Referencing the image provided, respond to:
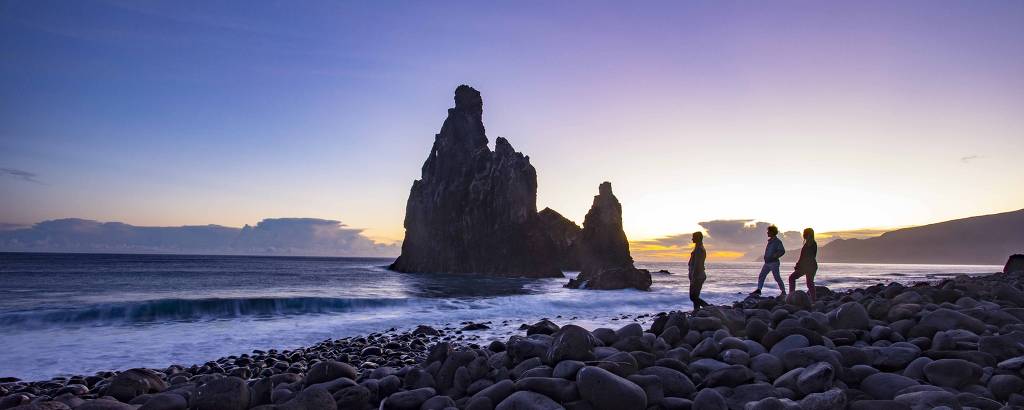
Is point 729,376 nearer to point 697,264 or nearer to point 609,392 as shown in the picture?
point 609,392

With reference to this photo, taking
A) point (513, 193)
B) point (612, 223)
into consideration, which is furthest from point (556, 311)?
point (513, 193)

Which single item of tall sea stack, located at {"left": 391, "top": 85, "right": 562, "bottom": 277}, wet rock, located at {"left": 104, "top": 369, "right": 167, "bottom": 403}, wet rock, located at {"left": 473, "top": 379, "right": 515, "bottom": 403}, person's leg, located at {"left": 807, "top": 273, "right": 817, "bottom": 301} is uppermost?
tall sea stack, located at {"left": 391, "top": 85, "right": 562, "bottom": 277}

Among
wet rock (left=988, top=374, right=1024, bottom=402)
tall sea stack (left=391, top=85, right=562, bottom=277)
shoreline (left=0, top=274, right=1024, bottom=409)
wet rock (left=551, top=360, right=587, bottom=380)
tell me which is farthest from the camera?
tall sea stack (left=391, top=85, right=562, bottom=277)

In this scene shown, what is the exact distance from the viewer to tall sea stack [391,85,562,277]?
6462cm

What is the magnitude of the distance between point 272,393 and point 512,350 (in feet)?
8.56

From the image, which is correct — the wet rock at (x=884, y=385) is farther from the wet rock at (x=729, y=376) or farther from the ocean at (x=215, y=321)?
the ocean at (x=215, y=321)

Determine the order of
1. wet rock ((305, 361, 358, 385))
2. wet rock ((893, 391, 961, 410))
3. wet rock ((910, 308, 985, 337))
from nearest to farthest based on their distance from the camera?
wet rock ((893, 391, 961, 410)) → wet rock ((305, 361, 358, 385)) → wet rock ((910, 308, 985, 337))

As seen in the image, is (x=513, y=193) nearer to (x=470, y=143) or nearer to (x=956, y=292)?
(x=470, y=143)

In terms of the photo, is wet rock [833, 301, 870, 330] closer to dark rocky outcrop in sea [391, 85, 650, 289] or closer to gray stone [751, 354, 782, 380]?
gray stone [751, 354, 782, 380]

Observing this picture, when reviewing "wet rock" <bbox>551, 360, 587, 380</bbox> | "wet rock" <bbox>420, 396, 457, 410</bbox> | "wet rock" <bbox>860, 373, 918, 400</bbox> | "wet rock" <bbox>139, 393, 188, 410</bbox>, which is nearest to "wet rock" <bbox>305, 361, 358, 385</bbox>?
"wet rock" <bbox>139, 393, 188, 410</bbox>

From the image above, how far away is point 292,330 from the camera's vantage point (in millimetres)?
14656

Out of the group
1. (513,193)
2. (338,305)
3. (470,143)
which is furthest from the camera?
(470,143)

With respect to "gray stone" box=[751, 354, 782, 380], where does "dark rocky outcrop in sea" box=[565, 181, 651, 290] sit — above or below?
above

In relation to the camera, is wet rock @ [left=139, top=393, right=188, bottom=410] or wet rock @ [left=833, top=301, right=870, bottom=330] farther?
wet rock @ [left=833, top=301, right=870, bottom=330]
